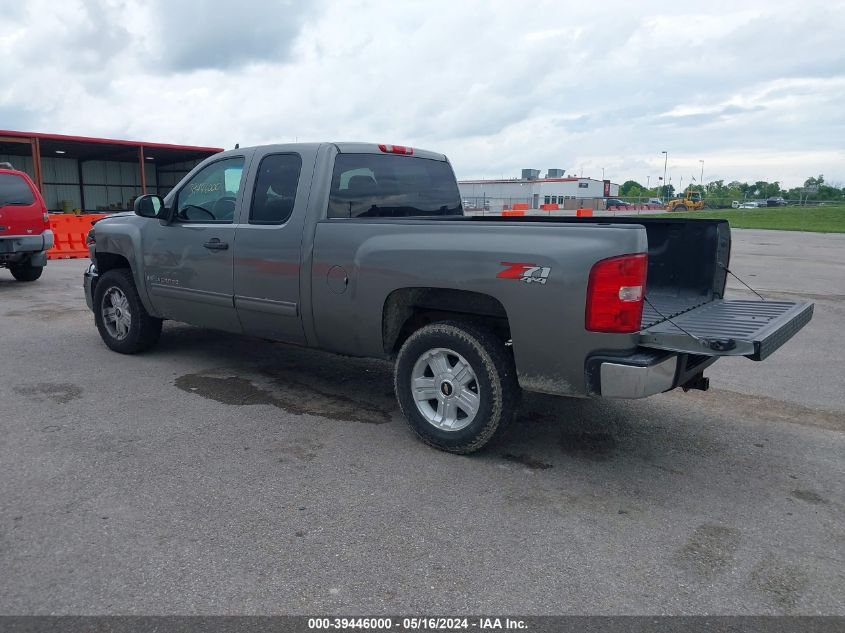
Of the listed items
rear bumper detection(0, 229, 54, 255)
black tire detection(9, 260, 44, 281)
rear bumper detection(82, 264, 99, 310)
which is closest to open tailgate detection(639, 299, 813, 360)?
rear bumper detection(82, 264, 99, 310)

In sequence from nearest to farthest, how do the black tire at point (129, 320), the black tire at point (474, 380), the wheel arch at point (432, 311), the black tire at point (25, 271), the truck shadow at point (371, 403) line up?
the black tire at point (474, 380) < the wheel arch at point (432, 311) < the truck shadow at point (371, 403) < the black tire at point (129, 320) < the black tire at point (25, 271)

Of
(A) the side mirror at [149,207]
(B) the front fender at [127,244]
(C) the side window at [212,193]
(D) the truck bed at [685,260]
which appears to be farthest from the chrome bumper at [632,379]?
(B) the front fender at [127,244]

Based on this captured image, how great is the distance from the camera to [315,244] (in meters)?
4.75

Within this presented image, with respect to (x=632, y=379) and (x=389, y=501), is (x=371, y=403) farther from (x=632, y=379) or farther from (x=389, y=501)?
(x=632, y=379)

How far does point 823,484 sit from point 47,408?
16.8 feet

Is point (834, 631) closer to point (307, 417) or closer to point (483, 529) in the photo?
point (483, 529)

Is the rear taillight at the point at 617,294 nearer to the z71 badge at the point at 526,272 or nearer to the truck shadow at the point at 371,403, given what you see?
the z71 badge at the point at 526,272

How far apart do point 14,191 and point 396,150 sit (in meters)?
9.16

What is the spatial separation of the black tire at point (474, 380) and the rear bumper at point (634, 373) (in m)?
0.54

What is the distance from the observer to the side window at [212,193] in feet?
18.0

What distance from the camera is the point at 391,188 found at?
531cm

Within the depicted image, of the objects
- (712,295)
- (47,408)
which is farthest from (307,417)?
(712,295)

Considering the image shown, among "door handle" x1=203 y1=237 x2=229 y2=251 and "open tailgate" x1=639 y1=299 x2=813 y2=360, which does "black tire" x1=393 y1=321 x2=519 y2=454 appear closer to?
"open tailgate" x1=639 y1=299 x2=813 y2=360

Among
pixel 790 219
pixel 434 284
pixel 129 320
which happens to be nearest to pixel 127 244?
pixel 129 320
